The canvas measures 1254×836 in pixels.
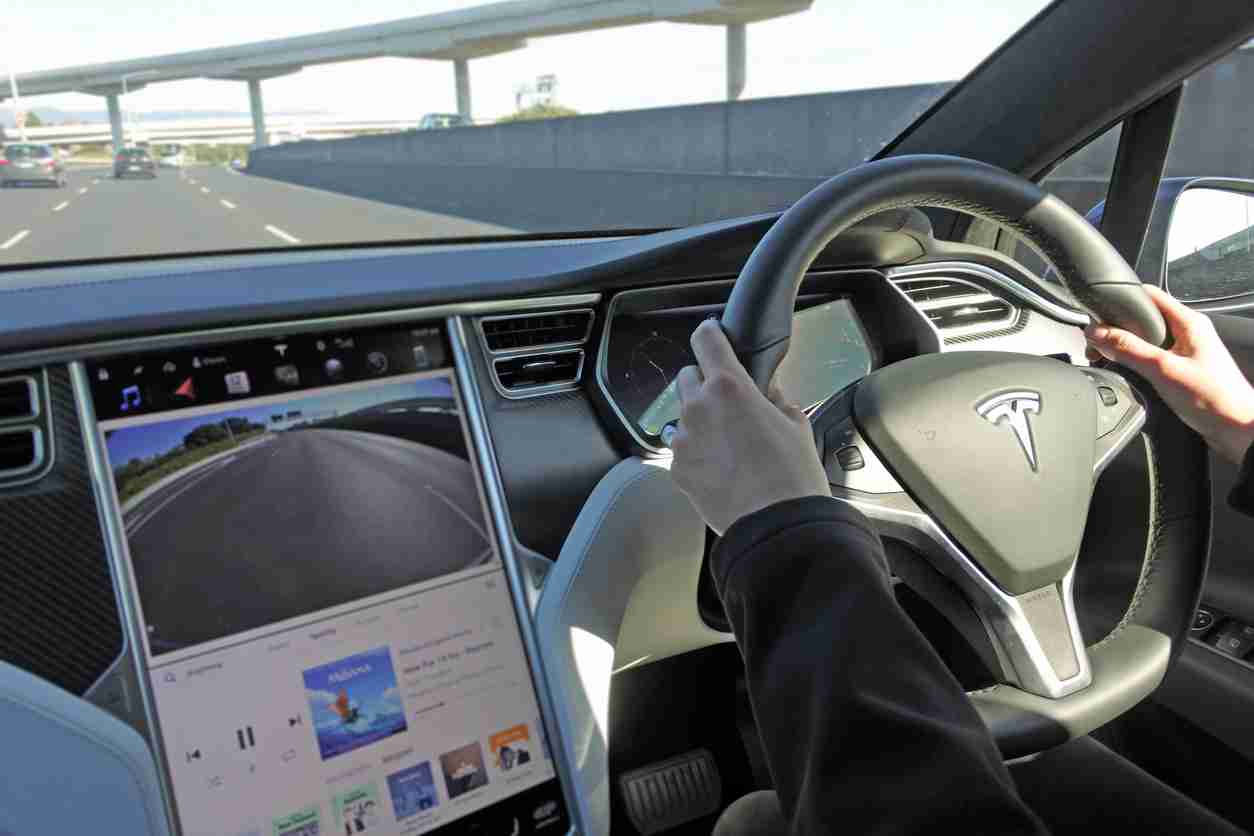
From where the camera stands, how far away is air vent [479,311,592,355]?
2045mm

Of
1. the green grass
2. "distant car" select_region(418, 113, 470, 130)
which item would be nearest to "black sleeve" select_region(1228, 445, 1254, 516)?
the green grass

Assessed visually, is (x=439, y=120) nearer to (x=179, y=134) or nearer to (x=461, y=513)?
(x=179, y=134)

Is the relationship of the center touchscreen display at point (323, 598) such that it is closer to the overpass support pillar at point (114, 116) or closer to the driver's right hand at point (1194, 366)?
the driver's right hand at point (1194, 366)

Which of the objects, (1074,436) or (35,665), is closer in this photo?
(35,665)

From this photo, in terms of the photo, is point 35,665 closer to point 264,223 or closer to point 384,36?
point 264,223

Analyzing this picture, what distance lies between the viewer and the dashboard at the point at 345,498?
5.16 feet

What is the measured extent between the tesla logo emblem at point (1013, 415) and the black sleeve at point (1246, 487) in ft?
1.06

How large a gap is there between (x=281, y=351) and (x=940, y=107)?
1830mm

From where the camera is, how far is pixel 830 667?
941 mm

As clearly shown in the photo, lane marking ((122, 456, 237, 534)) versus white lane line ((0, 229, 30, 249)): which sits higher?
white lane line ((0, 229, 30, 249))

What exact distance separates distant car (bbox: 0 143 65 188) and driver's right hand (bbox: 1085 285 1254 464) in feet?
10.7

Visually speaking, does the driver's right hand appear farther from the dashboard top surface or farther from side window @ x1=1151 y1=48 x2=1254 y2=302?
side window @ x1=1151 y1=48 x2=1254 y2=302

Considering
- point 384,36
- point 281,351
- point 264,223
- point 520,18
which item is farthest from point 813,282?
point 520,18

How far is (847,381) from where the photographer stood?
2.42 m
